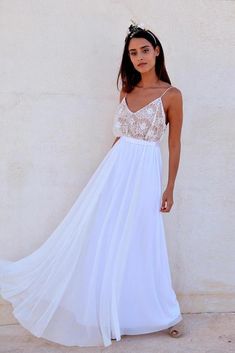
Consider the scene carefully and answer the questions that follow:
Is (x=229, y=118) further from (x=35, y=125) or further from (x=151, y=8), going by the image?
(x=35, y=125)

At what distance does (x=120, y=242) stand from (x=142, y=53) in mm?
1145

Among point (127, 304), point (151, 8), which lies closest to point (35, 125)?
point (151, 8)

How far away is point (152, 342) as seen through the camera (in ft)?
10.1

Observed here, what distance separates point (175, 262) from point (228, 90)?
4.14 feet

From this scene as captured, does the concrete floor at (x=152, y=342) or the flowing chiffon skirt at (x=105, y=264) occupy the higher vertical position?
the flowing chiffon skirt at (x=105, y=264)

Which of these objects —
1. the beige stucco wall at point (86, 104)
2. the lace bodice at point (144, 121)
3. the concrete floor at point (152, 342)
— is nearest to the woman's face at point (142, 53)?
the lace bodice at point (144, 121)

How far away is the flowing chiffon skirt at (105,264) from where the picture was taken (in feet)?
9.75

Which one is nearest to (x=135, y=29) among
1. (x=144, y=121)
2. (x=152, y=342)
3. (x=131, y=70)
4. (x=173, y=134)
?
(x=131, y=70)

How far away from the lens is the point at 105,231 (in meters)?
3.03

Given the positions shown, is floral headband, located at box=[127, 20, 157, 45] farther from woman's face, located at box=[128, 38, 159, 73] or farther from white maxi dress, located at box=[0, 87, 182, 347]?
white maxi dress, located at box=[0, 87, 182, 347]

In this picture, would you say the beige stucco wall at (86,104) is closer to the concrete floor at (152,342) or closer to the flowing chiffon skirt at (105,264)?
the flowing chiffon skirt at (105,264)

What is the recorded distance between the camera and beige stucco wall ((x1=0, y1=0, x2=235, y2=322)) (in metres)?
3.20

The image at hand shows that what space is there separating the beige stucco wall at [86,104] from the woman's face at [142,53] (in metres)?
0.36

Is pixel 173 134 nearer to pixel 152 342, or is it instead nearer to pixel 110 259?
pixel 110 259
